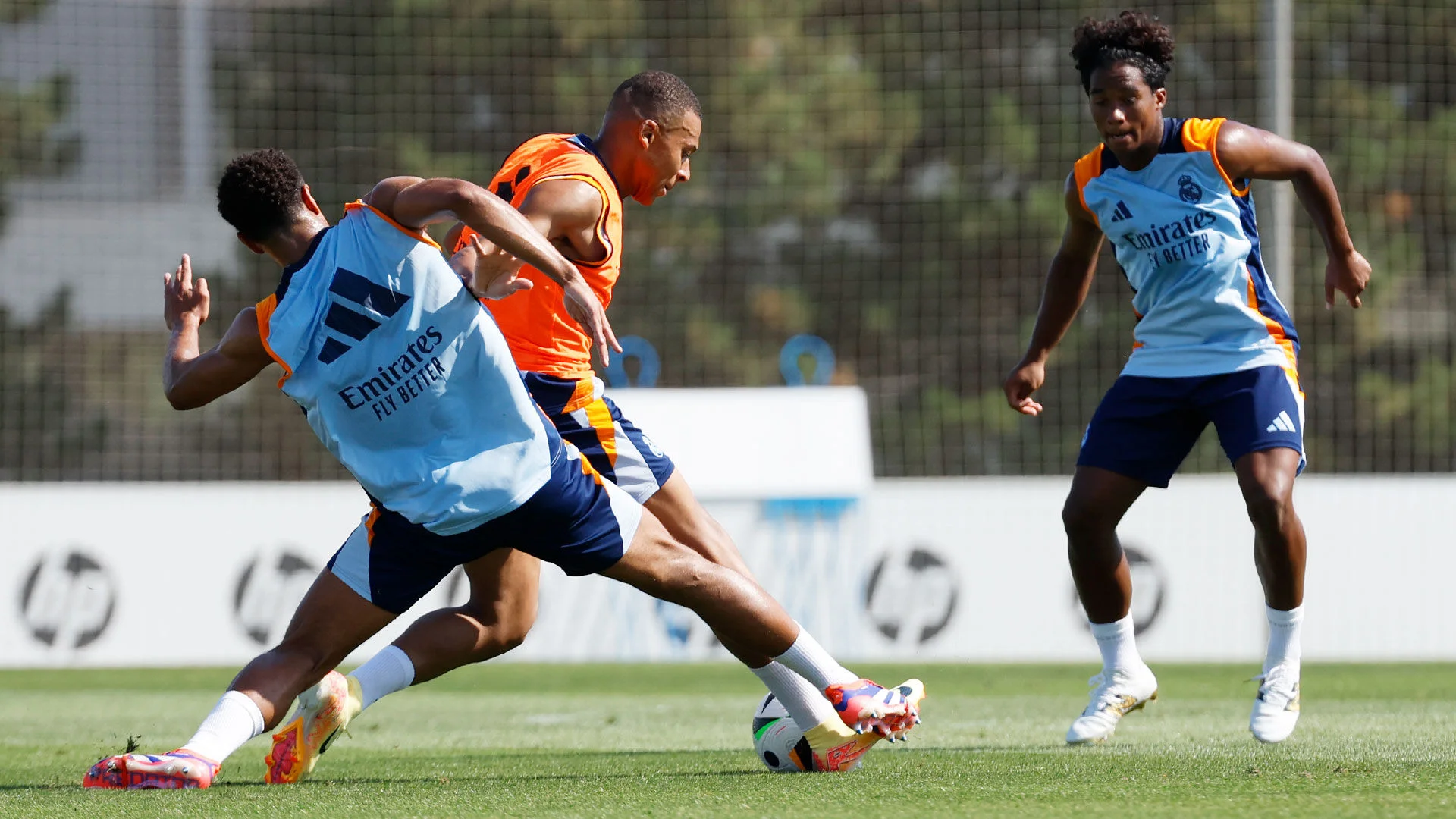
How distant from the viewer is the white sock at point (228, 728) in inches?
173

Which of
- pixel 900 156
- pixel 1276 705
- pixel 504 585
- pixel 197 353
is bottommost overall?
pixel 1276 705

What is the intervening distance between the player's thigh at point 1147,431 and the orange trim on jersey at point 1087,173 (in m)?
0.58

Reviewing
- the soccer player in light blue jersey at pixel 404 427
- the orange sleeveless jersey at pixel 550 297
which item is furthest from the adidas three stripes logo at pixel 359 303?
the orange sleeveless jersey at pixel 550 297

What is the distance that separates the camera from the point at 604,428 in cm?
510

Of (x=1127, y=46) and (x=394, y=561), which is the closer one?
(x=394, y=561)

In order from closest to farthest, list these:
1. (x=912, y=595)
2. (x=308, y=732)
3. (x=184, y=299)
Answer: (x=184, y=299) < (x=308, y=732) < (x=912, y=595)

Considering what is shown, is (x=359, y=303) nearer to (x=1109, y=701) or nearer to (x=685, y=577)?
(x=685, y=577)

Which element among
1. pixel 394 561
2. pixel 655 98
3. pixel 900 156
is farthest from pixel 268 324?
pixel 900 156

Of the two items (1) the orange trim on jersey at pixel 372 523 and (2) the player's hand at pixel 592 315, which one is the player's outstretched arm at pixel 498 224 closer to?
(2) the player's hand at pixel 592 315

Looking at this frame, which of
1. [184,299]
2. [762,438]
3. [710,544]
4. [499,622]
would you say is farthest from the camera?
[762,438]

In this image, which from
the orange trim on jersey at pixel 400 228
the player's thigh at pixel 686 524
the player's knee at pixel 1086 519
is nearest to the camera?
the orange trim on jersey at pixel 400 228

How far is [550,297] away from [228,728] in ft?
4.94

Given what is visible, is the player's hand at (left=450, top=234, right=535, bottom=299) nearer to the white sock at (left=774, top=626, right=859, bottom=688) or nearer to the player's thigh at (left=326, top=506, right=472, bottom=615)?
the player's thigh at (left=326, top=506, right=472, bottom=615)

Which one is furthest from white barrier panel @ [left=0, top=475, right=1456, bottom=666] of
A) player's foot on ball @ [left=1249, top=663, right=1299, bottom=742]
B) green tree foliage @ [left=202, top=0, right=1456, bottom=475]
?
green tree foliage @ [left=202, top=0, right=1456, bottom=475]
